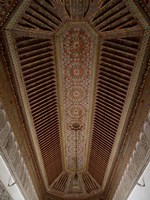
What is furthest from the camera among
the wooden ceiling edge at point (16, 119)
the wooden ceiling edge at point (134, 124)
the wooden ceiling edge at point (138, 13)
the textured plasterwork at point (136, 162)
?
the textured plasterwork at point (136, 162)

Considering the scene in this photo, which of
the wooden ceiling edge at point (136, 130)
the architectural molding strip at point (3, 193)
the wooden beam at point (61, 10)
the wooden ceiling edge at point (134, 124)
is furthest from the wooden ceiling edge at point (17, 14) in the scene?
the architectural molding strip at point (3, 193)

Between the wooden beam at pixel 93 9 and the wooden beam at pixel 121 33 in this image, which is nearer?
the wooden beam at pixel 93 9

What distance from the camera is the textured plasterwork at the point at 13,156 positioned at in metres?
3.43

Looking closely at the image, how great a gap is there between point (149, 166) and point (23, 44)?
2801 millimetres

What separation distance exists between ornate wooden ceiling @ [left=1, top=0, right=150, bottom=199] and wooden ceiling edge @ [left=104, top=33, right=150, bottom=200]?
0.08 metres

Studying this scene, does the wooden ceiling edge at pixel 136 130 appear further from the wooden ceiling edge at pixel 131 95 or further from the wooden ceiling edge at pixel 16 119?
the wooden ceiling edge at pixel 16 119

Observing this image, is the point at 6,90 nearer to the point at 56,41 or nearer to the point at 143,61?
the point at 56,41

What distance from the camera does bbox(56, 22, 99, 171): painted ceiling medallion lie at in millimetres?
3430

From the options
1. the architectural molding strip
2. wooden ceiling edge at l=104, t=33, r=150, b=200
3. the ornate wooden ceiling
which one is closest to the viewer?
the ornate wooden ceiling

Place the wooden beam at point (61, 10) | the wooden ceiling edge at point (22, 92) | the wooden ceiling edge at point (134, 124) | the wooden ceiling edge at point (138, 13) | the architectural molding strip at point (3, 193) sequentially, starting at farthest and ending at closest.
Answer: the architectural molding strip at point (3, 193) → the wooden ceiling edge at point (134, 124) → the wooden ceiling edge at point (22, 92) → the wooden beam at point (61, 10) → the wooden ceiling edge at point (138, 13)

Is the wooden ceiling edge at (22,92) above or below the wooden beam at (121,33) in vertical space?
below

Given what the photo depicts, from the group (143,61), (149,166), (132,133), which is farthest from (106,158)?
(143,61)

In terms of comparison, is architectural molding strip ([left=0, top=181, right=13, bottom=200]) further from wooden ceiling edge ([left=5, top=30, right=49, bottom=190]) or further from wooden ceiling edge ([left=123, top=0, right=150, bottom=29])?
wooden ceiling edge ([left=123, top=0, right=150, bottom=29])

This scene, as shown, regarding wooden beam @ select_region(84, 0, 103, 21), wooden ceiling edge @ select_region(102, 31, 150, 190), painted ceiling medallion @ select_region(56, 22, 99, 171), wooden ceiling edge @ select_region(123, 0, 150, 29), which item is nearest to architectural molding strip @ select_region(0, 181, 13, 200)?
painted ceiling medallion @ select_region(56, 22, 99, 171)
